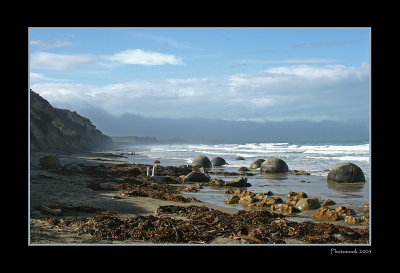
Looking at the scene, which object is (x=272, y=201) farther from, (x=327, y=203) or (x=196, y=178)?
(x=196, y=178)

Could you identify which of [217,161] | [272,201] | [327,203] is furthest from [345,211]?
[217,161]

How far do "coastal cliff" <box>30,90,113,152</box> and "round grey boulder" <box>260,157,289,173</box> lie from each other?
12962 millimetres

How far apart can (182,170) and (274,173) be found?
4.54 m

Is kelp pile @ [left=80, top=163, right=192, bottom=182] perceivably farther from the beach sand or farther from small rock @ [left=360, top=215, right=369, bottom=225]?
small rock @ [left=360, top=215, right=369, bottom=225]

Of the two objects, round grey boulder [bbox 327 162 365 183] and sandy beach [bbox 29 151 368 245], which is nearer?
sandy beach [bbox 29 151 368 245]

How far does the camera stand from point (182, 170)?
16.5 metres

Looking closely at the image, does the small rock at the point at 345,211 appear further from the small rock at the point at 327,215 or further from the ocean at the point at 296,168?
the ocean at the point at 296,168

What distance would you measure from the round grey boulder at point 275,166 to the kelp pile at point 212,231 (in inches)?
406

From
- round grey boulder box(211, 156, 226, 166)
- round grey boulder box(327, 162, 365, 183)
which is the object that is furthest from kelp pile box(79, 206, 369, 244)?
round grey boulder box(211, 156, 226, 166)

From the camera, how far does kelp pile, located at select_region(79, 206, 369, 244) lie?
6164 mm

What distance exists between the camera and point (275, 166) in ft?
57.5

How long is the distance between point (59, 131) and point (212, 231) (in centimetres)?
2595
